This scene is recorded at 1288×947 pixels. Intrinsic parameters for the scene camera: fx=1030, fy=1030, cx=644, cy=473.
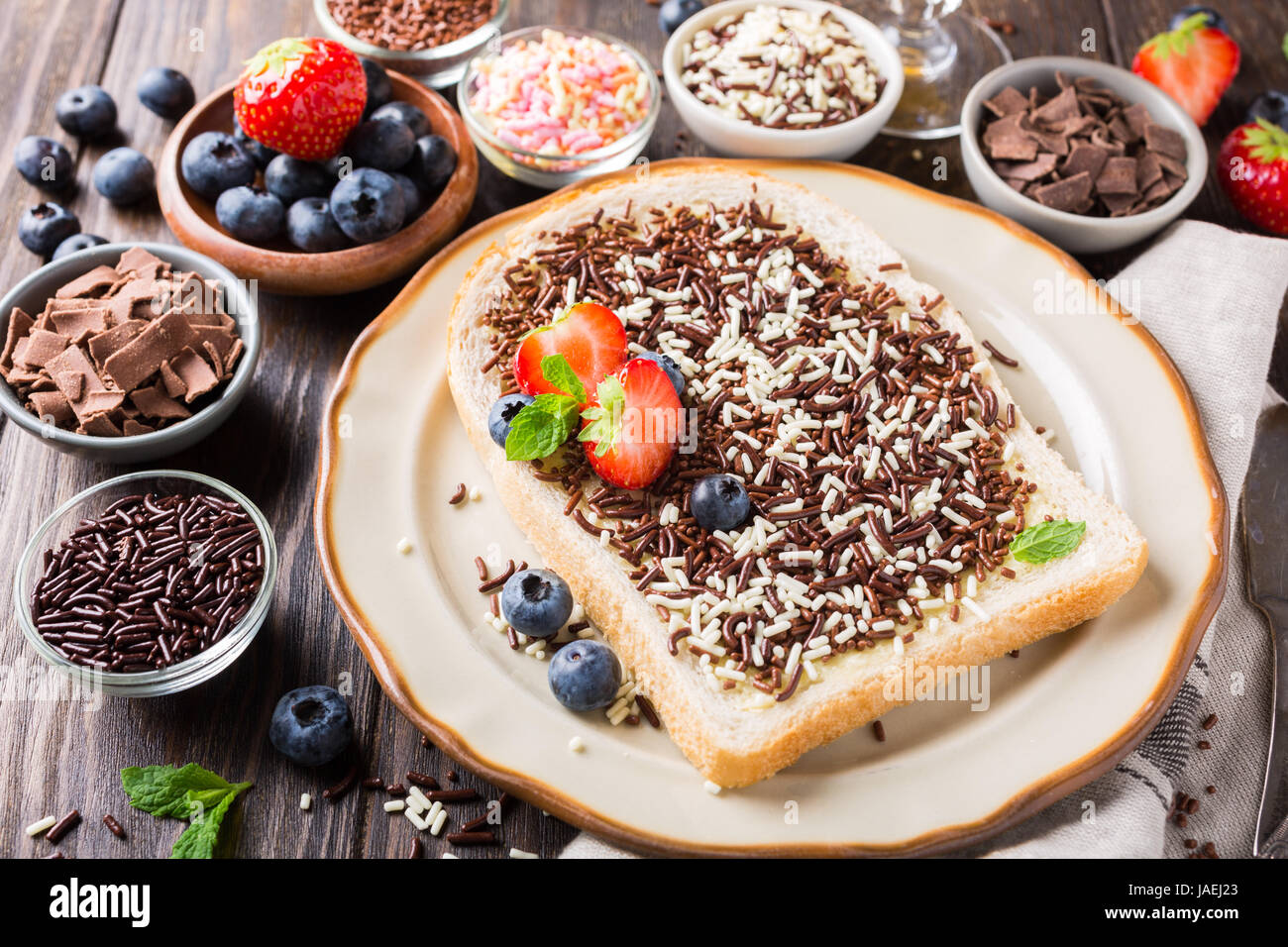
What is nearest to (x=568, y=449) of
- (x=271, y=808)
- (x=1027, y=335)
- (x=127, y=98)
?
(x=271, y=808)

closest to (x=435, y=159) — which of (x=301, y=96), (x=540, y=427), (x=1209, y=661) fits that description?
(x=301, y=96)

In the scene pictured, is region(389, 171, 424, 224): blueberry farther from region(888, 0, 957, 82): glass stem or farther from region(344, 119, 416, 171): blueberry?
region(888, 0, 957, 82): glass stem

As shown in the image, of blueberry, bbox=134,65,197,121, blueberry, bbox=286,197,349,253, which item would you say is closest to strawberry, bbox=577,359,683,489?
blueberry, bbox=286,197,349,253
